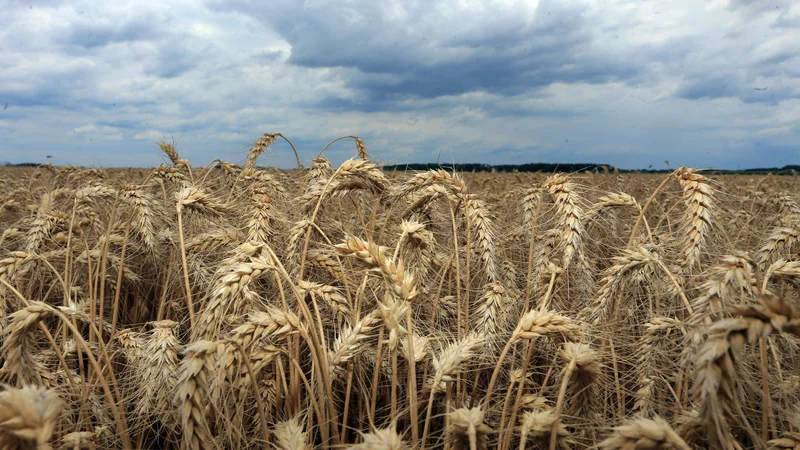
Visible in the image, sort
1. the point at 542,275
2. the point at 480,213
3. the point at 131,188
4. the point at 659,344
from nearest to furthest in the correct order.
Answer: the point at 659,344, the point at 542,275, the point at 480,213, the point at 131,188

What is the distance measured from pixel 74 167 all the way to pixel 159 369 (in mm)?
6476

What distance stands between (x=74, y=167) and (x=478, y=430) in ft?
25.1

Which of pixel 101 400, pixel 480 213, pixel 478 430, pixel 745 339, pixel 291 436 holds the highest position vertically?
pixel 480 213

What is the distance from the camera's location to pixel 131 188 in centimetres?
315

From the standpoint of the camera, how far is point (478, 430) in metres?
1.36

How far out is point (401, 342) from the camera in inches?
74.4

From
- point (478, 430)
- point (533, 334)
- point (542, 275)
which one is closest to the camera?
point (478, 430)

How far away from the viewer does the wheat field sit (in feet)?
4.48

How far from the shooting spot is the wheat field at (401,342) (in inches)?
53.7

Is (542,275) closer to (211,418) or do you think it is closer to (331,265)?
(331,265)

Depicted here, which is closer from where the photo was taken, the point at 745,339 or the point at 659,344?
the point at 745,339

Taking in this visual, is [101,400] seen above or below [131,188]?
below

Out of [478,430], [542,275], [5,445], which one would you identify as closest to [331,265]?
[542,275]

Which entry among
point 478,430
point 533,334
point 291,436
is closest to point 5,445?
point 291,436
